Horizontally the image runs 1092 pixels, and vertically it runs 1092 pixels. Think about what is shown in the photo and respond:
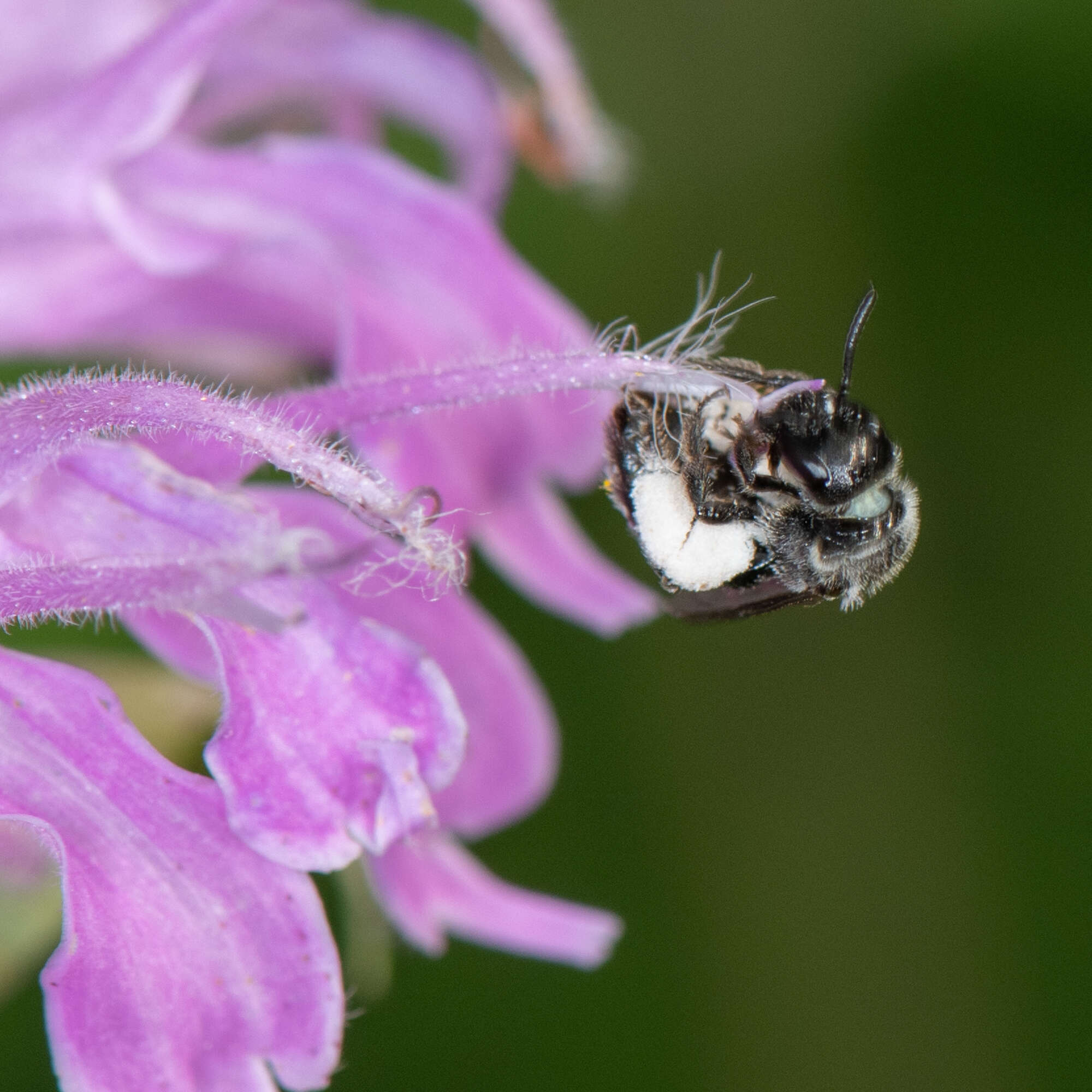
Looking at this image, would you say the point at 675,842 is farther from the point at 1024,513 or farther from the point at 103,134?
the point at 103,134

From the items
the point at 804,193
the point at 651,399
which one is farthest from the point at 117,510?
the point at 804,193

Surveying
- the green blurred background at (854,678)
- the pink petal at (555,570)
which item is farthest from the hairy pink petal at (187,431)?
the green blurred background at (854,678)

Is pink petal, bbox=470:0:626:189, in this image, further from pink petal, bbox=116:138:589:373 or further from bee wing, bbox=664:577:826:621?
bee wing, bbox=664:577:826:621

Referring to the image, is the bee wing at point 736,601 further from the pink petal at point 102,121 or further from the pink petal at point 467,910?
the pink petal at point 102,121

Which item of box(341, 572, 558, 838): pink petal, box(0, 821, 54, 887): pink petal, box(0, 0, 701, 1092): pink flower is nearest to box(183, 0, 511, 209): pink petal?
box(0, 0, 701, 1092): pink flower

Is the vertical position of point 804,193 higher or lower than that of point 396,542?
lower

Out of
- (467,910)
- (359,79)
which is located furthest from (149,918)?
(359,79)

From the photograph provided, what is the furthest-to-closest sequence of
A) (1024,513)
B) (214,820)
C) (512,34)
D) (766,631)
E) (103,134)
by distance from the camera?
(766,631), (1024,513), (512,34), (103,134), (214,820)

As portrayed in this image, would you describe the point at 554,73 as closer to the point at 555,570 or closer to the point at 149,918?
the point at 555,570
